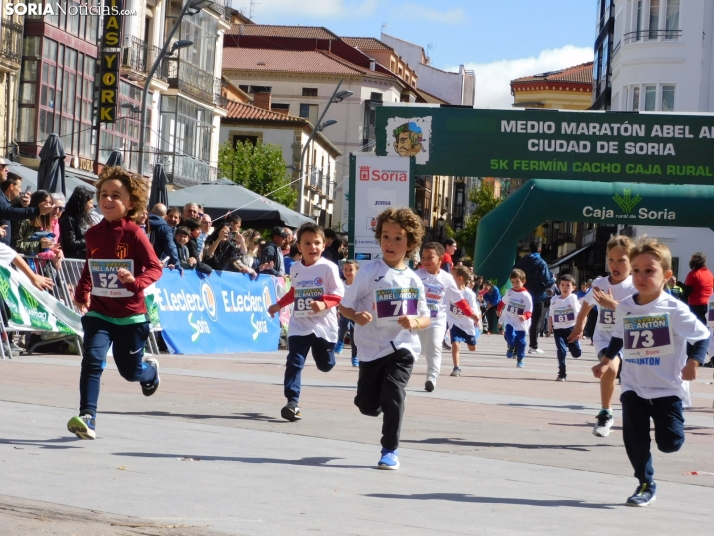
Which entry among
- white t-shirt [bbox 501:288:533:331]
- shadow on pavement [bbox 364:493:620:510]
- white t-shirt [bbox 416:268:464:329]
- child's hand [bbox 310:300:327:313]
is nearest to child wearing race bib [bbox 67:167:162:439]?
child's hand [bbox 310:300:327:313]

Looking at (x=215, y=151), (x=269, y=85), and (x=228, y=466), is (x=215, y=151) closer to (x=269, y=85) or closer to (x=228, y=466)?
(x=269, y=85)

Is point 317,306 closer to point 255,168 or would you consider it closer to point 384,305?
point 384,305

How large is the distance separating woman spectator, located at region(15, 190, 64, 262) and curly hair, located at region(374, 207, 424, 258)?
745cm

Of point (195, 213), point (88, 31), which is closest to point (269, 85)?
point (88, 31)

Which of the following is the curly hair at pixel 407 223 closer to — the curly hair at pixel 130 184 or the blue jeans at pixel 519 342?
the curly hair at pixel 130 184

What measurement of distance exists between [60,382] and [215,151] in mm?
47730

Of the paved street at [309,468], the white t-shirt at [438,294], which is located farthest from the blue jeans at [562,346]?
the paved street at [309,468]

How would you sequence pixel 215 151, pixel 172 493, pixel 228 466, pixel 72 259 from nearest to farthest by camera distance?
pixel 172 493 → pixel 228 466 → pixel 72 259 → pixel 215 151

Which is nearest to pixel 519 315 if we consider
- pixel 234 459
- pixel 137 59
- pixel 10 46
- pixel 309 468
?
pixel 234 459

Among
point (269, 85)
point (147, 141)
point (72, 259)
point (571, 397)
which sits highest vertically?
point (269, 85)

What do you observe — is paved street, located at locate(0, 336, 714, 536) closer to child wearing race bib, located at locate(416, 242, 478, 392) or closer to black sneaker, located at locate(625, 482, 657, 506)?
black sneaker, located at locate(625, 482, 657, 506)

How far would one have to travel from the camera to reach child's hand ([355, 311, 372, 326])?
782cm

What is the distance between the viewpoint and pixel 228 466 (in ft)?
24.0

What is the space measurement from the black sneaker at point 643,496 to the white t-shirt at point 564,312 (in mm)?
11691
